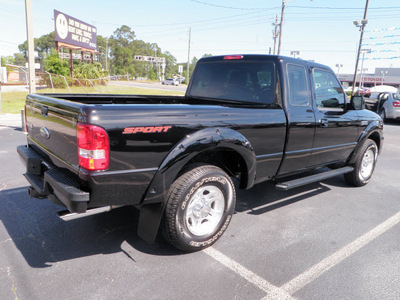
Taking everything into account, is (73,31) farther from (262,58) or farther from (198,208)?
(198,208)

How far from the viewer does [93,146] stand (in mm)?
2402

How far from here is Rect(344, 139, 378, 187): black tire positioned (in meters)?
5.30

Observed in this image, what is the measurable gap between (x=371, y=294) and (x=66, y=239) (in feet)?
9.53

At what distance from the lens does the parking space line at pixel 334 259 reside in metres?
2.74

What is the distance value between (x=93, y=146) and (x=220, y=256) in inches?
64.7

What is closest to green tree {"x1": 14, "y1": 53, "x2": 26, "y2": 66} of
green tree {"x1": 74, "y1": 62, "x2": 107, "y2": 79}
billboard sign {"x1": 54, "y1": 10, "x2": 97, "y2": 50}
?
billboard sign {"x1": 54, "y1": 10, "x2": 97, "y2": 50}

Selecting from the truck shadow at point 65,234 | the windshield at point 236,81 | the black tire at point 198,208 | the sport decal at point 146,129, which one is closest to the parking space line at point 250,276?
the black tire at point 198,208

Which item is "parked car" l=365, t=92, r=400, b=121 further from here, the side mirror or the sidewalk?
the sidewalk

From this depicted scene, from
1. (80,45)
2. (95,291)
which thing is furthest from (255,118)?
(80,45)

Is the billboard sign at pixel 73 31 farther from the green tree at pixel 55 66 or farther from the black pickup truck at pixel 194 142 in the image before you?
the black pickup truck at pixel 194 142

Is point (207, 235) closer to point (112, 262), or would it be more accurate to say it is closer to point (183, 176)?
point (183, 176)

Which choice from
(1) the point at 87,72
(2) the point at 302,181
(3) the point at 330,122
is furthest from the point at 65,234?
(1) the point at 87,72

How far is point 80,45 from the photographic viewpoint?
1341 inches

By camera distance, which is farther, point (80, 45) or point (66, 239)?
point (80, 45)
